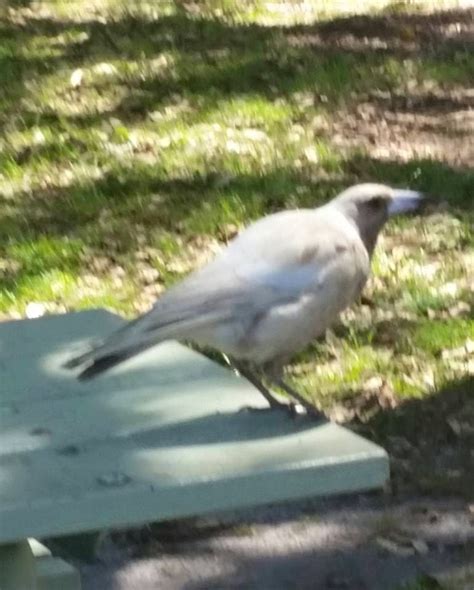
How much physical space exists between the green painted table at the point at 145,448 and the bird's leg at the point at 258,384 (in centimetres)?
3

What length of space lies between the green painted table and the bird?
0.37 ft

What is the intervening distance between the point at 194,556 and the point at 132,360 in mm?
1508

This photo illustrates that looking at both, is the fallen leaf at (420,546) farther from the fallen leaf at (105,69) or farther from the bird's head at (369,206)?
the fallen leaf at (105,69)

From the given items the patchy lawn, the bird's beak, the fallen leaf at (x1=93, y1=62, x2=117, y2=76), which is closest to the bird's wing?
the bird's beak

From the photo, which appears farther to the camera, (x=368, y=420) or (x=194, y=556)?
(x=368, y=420)

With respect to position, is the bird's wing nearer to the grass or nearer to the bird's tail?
the bird's tail

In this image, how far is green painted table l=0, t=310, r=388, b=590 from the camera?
262 cm

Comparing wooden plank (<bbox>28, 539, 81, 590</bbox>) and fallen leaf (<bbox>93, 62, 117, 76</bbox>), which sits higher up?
fallen leaf (<bbox>93, 62, 117, 76</bbox>)

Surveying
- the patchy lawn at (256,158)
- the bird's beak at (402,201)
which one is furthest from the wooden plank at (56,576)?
the patchy lawn at (256,158)

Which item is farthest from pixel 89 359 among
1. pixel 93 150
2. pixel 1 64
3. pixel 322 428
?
pixel 1 64

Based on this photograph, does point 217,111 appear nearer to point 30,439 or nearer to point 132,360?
point 132,360

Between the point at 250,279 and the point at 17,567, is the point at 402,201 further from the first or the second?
the point at 17,567

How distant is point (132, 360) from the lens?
12.0ft

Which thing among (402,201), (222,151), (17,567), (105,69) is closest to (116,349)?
(17,567)
